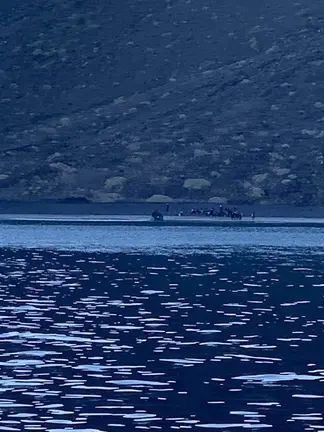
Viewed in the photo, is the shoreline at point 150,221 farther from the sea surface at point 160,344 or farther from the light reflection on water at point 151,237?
the sea surface at point 160,344

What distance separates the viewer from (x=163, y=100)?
14938 cm

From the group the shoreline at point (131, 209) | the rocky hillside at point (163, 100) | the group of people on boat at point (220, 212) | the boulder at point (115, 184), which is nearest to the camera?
the group of people on boat at point (220, 212)

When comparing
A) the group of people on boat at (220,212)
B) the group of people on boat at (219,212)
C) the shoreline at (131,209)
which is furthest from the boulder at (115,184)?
the group of people on boat at (220,212)

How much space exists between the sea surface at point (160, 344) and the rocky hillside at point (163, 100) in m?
59.0

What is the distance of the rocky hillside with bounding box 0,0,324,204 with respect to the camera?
5108 inches

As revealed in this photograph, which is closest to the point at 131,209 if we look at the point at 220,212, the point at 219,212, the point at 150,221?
the point at 219,212

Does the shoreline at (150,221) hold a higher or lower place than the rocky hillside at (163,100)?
lower

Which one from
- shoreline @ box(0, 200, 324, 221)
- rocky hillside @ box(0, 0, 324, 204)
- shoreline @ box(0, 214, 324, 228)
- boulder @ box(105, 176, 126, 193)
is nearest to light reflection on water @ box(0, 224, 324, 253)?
shoreline @ box(0, 214, 324, 228)

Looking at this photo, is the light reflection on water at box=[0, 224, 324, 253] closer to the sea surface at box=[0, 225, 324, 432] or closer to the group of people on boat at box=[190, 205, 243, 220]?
the group of people on boat at box=[190, 205, 243, 220]

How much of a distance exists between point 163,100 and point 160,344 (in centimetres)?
11444

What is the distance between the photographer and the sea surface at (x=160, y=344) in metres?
26.9

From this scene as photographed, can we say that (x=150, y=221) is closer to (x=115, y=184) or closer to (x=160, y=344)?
(x=115, y=184)

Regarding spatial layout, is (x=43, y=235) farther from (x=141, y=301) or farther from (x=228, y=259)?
(x=141, y=301)

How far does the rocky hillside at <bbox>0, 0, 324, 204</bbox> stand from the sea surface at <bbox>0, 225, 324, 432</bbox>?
58998 millimetres
